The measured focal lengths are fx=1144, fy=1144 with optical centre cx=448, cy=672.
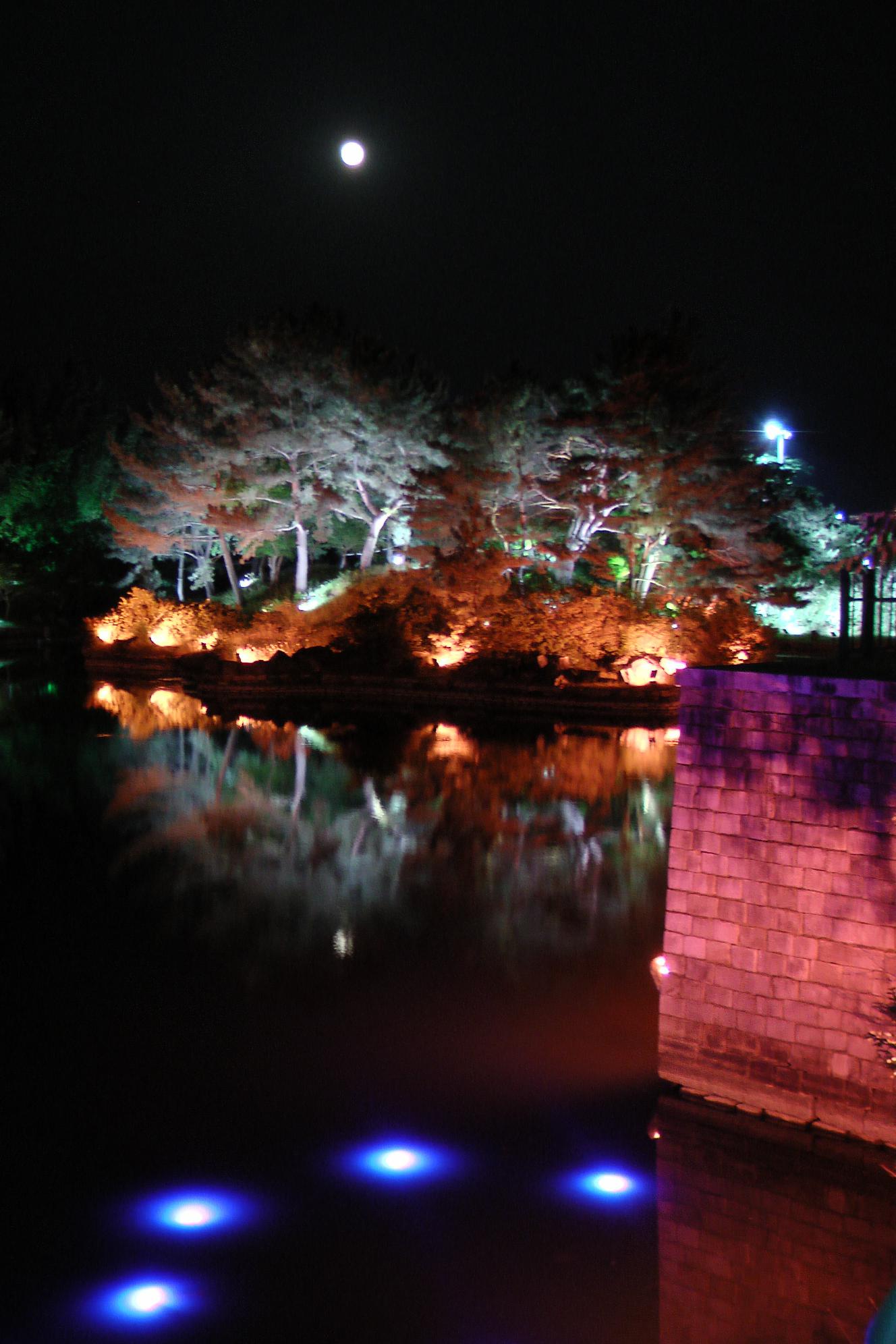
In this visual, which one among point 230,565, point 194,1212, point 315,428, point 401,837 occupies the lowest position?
point 194,1212

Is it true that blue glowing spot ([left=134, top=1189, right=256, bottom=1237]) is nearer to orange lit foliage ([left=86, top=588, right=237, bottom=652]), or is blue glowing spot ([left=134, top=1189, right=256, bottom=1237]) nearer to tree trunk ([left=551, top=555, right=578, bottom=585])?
tree trunk ([left=551, top=555, right=578, bottom=585])

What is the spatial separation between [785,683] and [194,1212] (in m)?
3.82

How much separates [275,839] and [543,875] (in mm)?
3025

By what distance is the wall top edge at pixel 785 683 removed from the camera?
5527 mm

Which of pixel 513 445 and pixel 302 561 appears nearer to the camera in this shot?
pixel 513 445

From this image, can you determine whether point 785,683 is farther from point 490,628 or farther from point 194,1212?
point 490,628

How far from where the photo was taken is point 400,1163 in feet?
18.7

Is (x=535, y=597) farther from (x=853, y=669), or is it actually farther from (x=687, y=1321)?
(x=687, y=1321)

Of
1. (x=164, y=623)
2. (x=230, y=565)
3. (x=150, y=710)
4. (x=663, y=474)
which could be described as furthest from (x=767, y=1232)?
(x=230, y=565)

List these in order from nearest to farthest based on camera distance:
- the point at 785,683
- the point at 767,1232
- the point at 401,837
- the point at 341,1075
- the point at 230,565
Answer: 1. the point at 767,1232
2. the point at 785,683
3. the point at 341,1075
4. the point at 401,837
5. the point at 230,565

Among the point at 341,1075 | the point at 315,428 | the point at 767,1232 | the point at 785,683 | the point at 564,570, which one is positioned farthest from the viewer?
the point at 315,428

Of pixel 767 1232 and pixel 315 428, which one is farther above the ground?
pixel 315 428

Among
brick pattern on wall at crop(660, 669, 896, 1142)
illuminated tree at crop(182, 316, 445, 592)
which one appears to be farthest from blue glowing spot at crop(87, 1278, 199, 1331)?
illuminated tree at crop(182, 316, 445, 592)

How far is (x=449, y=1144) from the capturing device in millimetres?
5883
